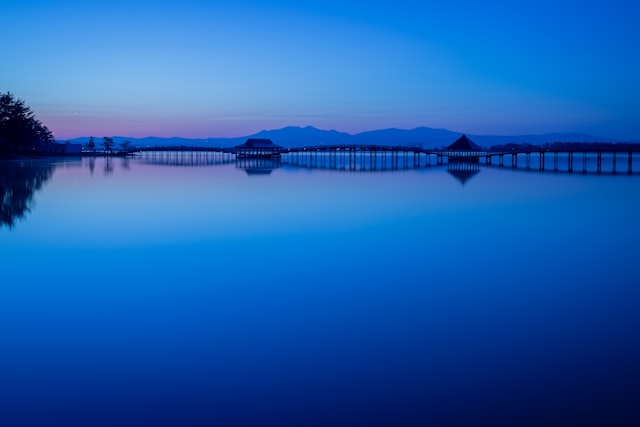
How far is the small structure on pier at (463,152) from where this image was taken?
64562 millimetres

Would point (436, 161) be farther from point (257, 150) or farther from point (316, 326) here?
point (316, 326)

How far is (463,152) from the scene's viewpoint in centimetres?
6594

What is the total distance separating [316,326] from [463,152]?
62839 mm

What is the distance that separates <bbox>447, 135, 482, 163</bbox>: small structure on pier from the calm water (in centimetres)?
5345

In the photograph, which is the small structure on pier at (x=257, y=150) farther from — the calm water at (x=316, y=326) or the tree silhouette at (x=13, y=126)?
the calm water at (x=316, y=326)

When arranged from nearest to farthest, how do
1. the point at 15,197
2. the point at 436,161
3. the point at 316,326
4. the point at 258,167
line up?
the point at 316,326, the point at 15,197, the point at 258,167, the point at 436,161

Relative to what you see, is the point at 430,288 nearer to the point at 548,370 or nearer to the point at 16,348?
the point at 548,370

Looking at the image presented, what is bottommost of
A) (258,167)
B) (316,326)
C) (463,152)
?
(316,326)

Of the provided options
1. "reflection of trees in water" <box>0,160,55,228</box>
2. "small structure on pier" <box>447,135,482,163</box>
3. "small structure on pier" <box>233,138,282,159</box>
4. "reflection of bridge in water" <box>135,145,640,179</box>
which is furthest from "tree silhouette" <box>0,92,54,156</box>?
"small structure on pier" <box>447,135,482,163</box>

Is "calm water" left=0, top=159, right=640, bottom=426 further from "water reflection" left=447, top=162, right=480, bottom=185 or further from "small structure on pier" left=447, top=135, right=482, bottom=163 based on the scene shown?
"small structure on pier" left=447, top=135, right=482, bottom=163

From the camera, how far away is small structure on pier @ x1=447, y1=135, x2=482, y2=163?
64.6m

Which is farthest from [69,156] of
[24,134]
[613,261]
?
[613,261]

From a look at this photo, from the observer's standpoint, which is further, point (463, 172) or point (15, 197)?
point (463, 172)

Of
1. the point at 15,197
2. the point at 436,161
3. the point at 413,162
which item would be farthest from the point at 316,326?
the point at 436,161
